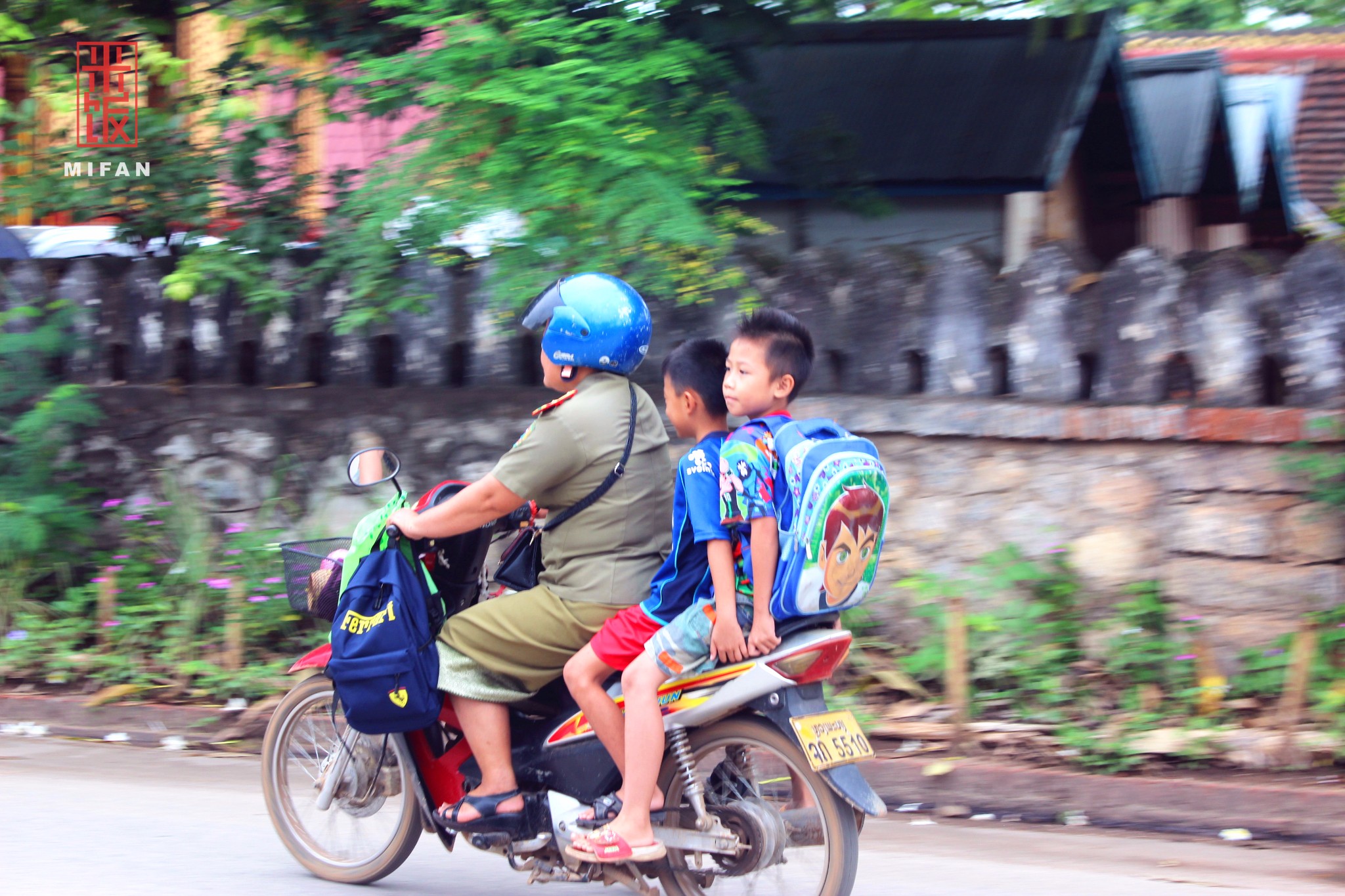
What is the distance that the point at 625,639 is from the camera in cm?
357

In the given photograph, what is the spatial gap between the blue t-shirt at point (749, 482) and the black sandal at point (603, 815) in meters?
0.67

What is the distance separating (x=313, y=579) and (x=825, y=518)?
5.04 feet

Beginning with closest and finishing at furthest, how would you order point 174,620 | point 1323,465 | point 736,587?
point 736,587 < point 1323,465 < point 174,620

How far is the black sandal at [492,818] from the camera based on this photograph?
12.2 feet

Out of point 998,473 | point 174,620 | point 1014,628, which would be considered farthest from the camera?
point 174,620

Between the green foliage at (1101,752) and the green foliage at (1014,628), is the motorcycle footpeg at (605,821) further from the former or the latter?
the green foliage at (1014,628)

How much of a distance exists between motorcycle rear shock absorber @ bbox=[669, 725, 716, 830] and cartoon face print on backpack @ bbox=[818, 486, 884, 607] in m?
0.57

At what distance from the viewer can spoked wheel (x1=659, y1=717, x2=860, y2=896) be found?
11.2 feet

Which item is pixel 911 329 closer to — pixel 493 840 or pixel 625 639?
pixel 625 639

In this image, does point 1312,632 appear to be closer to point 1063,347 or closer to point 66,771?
point 1063,347

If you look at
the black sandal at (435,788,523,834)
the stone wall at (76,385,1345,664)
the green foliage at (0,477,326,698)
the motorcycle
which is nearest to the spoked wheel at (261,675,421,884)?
the motorcycle

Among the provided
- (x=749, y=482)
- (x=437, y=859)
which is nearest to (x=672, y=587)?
(x=749, y=482)

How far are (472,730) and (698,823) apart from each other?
0.69 m

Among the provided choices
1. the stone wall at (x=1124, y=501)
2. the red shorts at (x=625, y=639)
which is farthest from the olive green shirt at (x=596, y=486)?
the stone wall at (x=1124, y=501)
